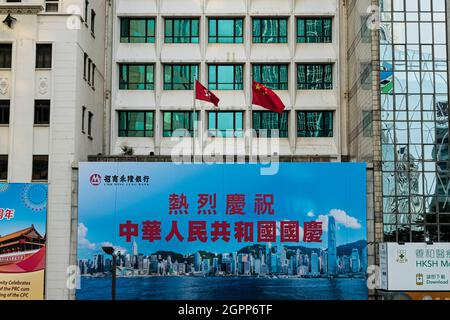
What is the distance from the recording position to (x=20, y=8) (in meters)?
28.5

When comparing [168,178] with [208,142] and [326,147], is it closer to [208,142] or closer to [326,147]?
[208,142]

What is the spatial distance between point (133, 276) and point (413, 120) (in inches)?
617

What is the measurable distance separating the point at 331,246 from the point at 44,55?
1718 cm

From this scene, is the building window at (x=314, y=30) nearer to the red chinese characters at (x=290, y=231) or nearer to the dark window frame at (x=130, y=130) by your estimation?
the dark window frame at (x=130, y=130)

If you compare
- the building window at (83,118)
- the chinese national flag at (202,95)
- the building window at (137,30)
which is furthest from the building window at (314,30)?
the building window at (83,118)

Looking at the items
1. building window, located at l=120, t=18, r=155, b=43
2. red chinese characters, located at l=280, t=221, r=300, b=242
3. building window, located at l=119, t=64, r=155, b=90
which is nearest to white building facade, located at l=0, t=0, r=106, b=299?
building window, located at l=119, t=64, r=155, b=90

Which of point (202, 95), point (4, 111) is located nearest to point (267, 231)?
point (202, 95)

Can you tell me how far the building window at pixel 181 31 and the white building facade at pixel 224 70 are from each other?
6 cm

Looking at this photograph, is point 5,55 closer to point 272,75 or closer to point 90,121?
point 90,121

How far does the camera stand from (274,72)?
34.7m

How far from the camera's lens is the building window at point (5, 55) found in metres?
28.7
